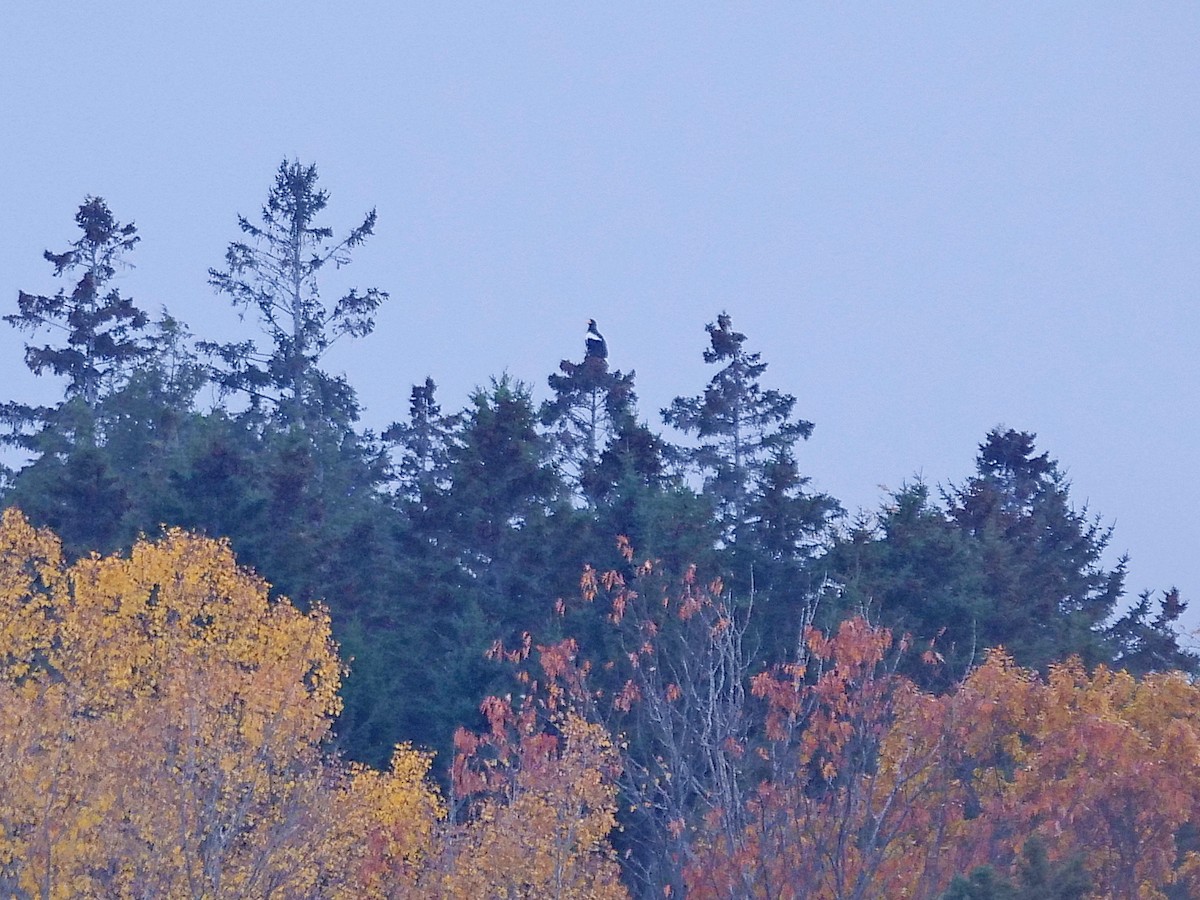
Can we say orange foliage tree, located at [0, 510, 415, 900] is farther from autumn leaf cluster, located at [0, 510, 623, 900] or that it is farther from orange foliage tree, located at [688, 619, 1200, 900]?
orange foliage tree, located at [688, 619, 1200, 900]

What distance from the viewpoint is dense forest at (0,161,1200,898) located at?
2186 centimetres

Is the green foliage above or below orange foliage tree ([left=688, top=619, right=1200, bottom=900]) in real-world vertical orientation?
below

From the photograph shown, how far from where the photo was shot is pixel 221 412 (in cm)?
4953

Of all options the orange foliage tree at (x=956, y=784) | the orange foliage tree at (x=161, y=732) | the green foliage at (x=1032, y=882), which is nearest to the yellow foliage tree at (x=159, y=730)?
the orange foliage tree at (x=161, y=732)

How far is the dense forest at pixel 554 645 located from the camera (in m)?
21.9

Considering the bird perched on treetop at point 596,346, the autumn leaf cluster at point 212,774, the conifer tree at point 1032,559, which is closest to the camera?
the autumn leaf cluster at point 212,774

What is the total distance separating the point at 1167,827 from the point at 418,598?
20.8 metres

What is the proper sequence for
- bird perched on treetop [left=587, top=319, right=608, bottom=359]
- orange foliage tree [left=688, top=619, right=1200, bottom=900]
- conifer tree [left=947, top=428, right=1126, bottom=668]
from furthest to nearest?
bird perched on treetop [left=587, top=319, right=608, bottom=359] → conifer tree [left=947, top=428, right=1126, bottom=668] → orange foliage tree [left=688, top=619, right=1200, bottom=900]

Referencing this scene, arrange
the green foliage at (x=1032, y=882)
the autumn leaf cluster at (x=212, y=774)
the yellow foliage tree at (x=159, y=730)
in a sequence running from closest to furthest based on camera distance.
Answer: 1. the green foliage at (x=1032, y=882)
2. the yellow foliage tree at (x=159, y=730)
3. the autumn leaf cluster at (x=212, y=774)

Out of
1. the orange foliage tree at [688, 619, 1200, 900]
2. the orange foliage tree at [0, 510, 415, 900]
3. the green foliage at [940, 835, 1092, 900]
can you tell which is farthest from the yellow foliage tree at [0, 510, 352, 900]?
the green foliage at [940, 835, 1092, 900]

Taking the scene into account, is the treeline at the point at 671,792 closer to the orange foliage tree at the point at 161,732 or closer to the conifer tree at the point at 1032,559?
the orange foliage tree at the point at 161,732

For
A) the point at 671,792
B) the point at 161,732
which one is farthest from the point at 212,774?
the point at 671,792

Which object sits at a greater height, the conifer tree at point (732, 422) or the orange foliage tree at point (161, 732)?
the conifer tree at point (732, 422)

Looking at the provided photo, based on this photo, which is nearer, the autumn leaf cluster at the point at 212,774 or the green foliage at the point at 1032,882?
the green foliage at the point at 1032,882
